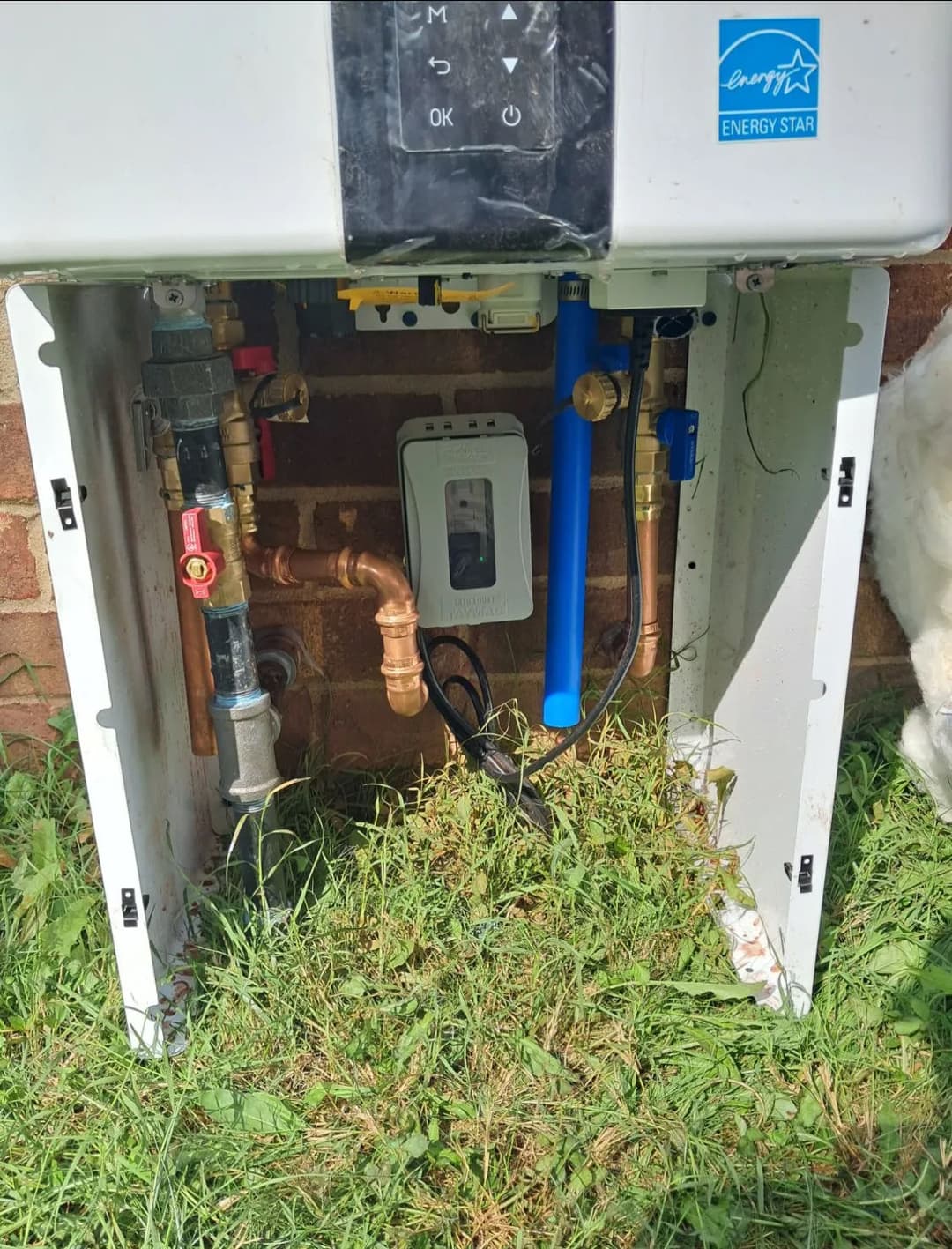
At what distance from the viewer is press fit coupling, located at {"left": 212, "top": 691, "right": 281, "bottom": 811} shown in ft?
2.87

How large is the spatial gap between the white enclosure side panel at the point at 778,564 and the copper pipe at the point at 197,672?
1.67ft

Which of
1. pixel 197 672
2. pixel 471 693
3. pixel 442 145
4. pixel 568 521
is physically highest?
pixel 442 145

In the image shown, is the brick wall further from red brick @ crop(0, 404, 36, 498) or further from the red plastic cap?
the red plastic cap

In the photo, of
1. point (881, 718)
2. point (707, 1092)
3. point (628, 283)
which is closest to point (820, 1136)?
point (707, 1092)

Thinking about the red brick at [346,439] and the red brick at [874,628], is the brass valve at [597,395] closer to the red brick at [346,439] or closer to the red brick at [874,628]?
the red brick at [346,439]

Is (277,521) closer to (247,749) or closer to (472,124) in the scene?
(247,749)

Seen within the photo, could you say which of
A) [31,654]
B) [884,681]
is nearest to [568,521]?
[884,681]

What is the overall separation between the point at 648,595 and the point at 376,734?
372 mm

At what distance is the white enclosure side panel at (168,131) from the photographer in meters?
0.51

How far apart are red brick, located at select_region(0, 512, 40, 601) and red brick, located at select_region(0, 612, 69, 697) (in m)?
0.03

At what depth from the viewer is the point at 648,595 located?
3.34ft

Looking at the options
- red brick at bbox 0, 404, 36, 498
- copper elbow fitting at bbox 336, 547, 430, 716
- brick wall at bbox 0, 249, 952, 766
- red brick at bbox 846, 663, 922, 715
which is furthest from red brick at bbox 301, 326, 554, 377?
red brick at bbox 846, 663, 922, 715

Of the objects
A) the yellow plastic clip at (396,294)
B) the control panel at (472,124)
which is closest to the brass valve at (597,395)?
the yellow plastic clip at (396,294)

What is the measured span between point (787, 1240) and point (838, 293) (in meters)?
0.69
